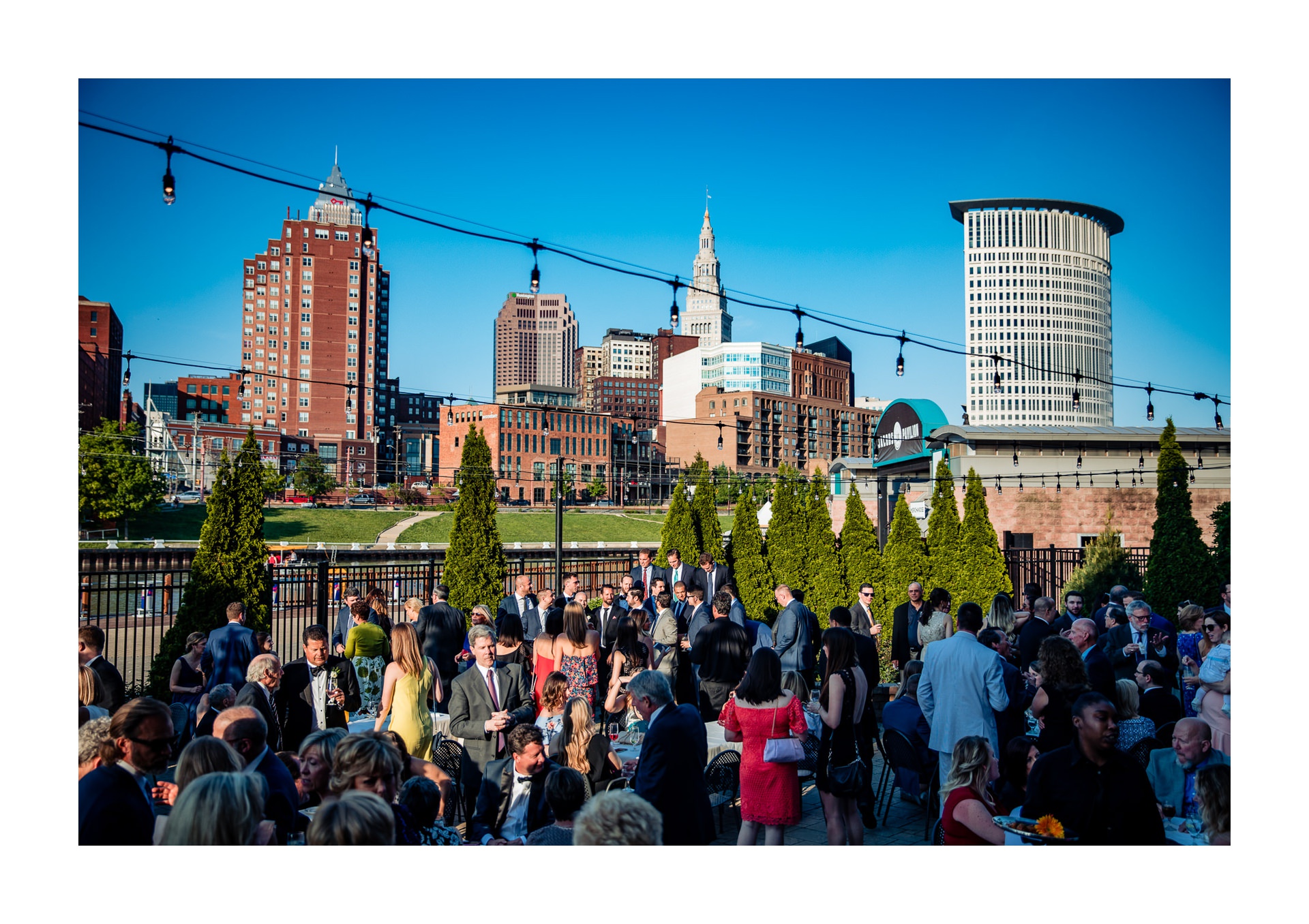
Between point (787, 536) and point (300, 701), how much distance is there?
10.8 metres

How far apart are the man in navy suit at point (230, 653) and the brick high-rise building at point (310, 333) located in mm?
112934

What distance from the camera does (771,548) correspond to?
1608cm

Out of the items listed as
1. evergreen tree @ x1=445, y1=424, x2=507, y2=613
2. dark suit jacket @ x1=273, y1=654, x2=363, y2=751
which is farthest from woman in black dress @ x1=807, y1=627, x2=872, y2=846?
evergreen tree @ x1=445, y1=424, x2=507, y2=613

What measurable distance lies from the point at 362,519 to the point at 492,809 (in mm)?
65573

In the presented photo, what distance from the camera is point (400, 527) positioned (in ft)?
216

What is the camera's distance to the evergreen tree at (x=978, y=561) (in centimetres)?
1580

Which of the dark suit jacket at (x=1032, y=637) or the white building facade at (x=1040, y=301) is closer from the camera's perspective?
the dark suit jacket at (x=1032, y=637)

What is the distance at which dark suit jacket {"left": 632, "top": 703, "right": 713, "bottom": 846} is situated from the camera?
4.57 meters

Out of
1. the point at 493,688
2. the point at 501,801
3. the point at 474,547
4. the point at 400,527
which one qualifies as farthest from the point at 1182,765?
the point at 400,527

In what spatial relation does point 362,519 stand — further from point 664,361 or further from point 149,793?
point 664,361

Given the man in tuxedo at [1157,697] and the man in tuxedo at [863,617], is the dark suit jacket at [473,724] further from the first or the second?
the man in tuxedo at [863,617]

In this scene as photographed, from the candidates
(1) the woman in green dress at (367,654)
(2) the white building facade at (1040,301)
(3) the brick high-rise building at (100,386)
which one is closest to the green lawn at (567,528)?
(3) the brick high-rise building at (100,386)

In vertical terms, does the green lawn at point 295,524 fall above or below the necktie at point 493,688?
below

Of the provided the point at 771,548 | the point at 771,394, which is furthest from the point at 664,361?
the point at 771,548
